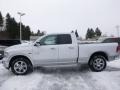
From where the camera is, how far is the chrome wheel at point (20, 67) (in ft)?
31.8

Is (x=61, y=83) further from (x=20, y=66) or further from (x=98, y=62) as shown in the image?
(x=98, y=62)

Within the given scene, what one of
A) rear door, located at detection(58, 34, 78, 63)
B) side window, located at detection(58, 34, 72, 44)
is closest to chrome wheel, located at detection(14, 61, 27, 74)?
rear door, located at detection(58, 34, 78, 63)

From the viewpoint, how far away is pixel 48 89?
697 cm

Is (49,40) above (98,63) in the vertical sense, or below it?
above

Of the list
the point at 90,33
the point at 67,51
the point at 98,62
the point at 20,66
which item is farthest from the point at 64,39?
the point at 90,33

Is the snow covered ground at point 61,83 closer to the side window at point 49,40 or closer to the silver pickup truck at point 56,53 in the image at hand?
the silver pickup truck at point 56,53

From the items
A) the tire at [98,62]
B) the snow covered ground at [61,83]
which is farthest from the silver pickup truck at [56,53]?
the snow covered ground at [61,83]

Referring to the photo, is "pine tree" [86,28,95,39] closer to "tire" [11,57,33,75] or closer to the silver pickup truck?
the silver pickup truck

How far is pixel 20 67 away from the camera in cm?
973

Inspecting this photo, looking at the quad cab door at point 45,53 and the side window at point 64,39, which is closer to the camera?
the quad cab door at point 45,53

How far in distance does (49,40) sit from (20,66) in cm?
167

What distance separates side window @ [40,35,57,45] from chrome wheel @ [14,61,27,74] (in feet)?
3.88

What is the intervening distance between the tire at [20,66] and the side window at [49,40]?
3.48 ft

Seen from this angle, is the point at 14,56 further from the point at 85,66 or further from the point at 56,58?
the point at 85,66
